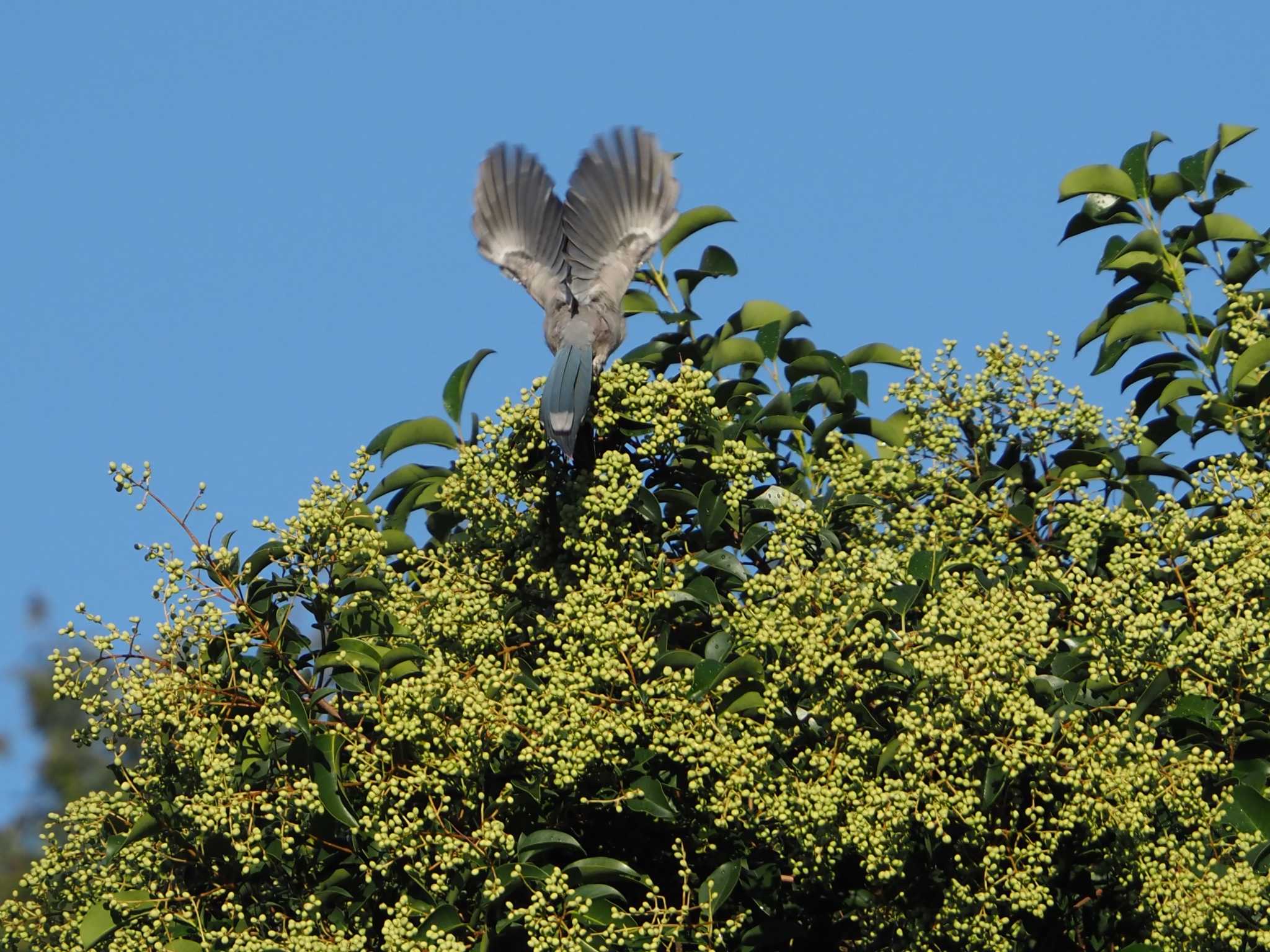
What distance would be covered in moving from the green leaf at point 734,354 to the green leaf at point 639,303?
271 millimetres

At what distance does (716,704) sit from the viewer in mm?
5762

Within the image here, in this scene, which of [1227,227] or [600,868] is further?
[1227,227]

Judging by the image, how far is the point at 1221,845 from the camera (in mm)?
5695

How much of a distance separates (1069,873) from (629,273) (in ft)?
8.43

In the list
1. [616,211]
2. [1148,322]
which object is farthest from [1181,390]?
[616,211]

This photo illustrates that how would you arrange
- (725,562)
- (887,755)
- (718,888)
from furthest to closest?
1. (725,562)
2. (718,888)
3. (887,755)

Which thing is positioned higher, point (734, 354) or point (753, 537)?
point (734, 354)

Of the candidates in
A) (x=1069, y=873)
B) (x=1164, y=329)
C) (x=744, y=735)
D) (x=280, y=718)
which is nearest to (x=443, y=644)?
(x=280, y=718)

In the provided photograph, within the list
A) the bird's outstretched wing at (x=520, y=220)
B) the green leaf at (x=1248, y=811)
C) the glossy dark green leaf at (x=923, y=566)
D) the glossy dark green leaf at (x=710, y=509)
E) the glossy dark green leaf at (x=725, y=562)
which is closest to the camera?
the green leaf at (x=1248, y=811)

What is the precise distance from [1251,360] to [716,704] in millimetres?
2258

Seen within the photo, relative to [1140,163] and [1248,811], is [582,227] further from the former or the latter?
[1248,811]

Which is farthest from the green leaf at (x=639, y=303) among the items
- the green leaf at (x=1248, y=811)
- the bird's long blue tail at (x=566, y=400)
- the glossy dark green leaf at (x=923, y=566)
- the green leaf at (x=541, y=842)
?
the green leaf at (x=1248, y=811)

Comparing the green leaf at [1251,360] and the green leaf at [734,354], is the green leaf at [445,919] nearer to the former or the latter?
the green leaf at [734,354]

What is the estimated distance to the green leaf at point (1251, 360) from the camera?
6.49 metres
